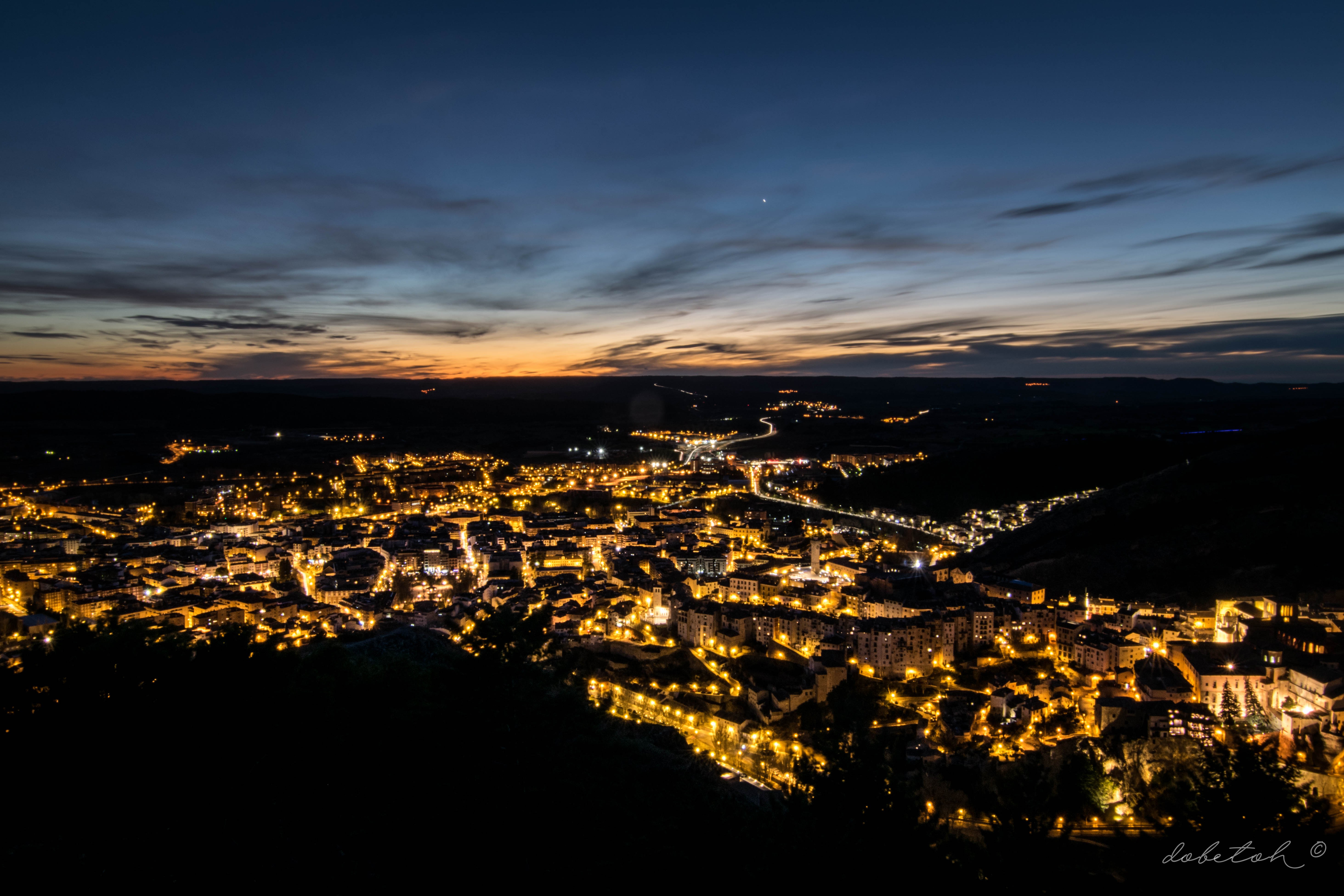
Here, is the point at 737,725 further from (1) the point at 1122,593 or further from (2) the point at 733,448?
(2) the point at 733,448

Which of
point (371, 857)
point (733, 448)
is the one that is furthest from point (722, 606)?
point (733, 448)

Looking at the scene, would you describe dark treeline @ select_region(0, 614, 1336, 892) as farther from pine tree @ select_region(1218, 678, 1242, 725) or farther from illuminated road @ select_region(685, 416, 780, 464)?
illuminated road @ select_region(685, 416, 780, 464)

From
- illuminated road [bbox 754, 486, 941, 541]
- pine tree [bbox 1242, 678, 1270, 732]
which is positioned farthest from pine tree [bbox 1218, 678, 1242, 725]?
illuminated road [bbox 754, 486, 941, 541]

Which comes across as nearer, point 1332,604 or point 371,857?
point 371,857

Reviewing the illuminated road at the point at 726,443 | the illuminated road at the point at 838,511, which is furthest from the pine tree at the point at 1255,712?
the illuminated road at the point at 726,443

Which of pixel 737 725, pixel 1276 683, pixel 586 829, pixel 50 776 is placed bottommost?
pixel 737 725

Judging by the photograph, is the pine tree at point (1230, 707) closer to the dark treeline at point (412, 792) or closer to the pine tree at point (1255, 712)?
the pine tree at point (1255, 712)
